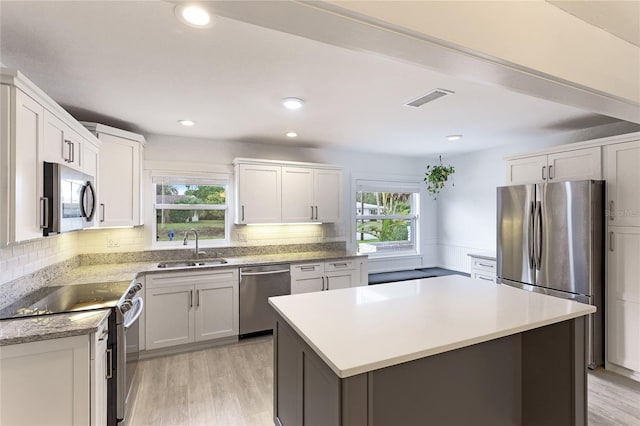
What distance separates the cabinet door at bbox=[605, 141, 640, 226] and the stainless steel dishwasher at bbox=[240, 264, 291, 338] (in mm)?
3359

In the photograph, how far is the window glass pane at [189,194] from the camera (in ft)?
12.8

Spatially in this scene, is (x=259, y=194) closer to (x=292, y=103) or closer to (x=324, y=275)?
(x=324, y=275)

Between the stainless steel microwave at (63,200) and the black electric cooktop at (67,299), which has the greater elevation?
the stainless steel microwave at (63,200)

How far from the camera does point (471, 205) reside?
196 inches

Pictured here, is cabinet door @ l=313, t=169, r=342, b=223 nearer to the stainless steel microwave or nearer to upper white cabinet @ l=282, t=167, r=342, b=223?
upper white cabinet @ l=282, t=167, r=342, b=223

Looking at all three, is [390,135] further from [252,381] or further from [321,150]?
[252,381]

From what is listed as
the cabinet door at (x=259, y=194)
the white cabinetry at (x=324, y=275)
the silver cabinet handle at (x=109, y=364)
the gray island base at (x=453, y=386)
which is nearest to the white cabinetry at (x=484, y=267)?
the white cabinetry at (x=324, y=275)

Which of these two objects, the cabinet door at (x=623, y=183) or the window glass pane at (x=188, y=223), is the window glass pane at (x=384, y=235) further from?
the cabinet door at (x=623, y=183)

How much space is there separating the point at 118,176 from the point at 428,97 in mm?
3078

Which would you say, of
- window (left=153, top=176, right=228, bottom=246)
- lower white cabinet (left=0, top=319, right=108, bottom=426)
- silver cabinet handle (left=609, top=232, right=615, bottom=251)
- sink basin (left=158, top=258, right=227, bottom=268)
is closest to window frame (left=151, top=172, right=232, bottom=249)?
window (left=153, top=176, right=228, bottom=246)

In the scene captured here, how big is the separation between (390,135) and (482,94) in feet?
4.66

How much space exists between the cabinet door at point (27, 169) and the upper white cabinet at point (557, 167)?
14.1 ft

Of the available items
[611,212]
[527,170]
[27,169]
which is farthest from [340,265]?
[27,169]

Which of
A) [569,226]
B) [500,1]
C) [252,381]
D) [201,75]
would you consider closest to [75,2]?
[201,75]
